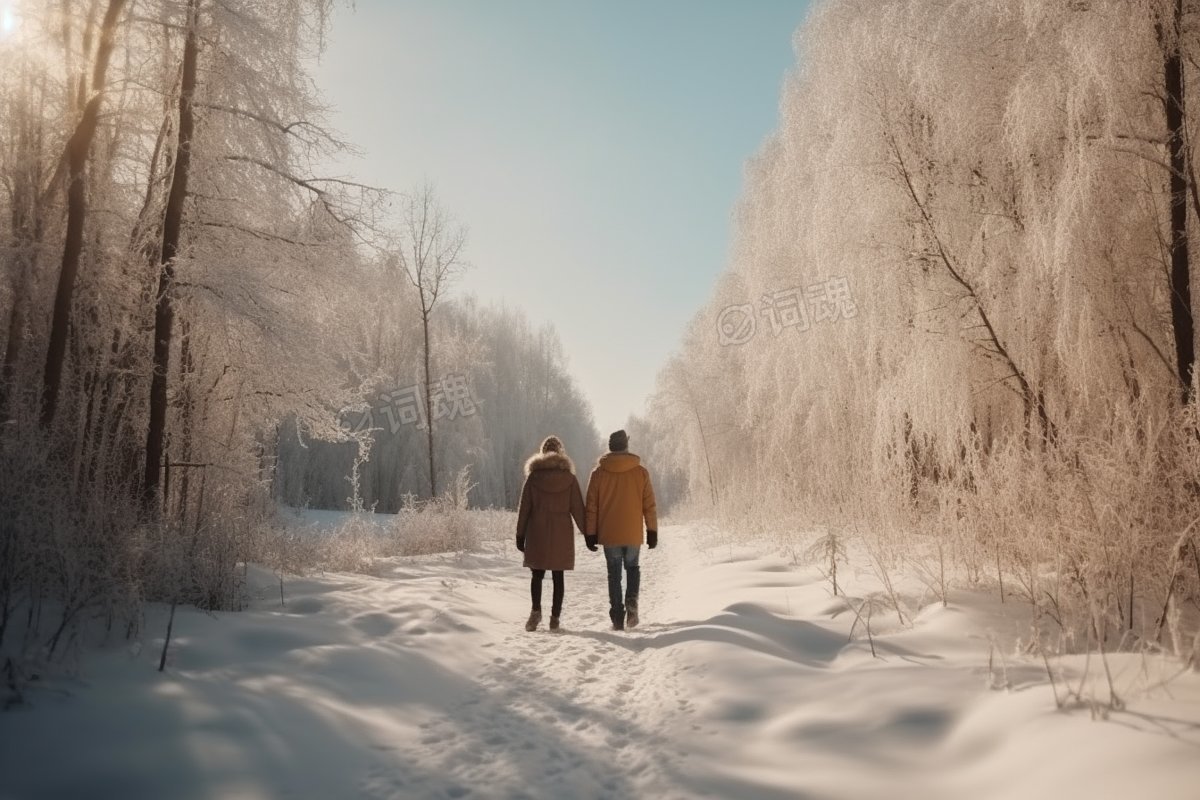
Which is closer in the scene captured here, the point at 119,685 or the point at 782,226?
the point at 119,685

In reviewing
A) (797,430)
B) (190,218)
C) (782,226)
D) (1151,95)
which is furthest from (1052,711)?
(797,430)

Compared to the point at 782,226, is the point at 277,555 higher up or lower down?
lower down

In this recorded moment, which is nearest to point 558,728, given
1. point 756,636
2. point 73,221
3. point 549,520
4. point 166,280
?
point 756,636

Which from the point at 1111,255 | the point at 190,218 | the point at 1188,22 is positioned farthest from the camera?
the point at 190,218

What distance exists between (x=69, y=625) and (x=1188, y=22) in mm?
9158

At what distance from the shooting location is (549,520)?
549 cm

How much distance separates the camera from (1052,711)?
7.55ft

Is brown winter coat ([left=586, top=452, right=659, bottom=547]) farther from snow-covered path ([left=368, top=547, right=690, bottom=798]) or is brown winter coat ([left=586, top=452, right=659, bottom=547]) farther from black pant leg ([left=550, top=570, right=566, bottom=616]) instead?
snow-covered path ([left=368, top=547, right=690, bottom=798])

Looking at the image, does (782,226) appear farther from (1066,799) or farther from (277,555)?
(1066,799)

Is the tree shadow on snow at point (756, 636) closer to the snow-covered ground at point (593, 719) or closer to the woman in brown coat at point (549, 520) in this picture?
the snow-covered ground at point (593, 719)

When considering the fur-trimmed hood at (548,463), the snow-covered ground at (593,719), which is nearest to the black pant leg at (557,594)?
the snow-covered ground at (593,719)

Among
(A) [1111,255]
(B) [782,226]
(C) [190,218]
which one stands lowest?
(A) [1111,255]

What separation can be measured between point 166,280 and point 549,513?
4.60m

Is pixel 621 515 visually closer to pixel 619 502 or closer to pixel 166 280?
pixel 619 502
